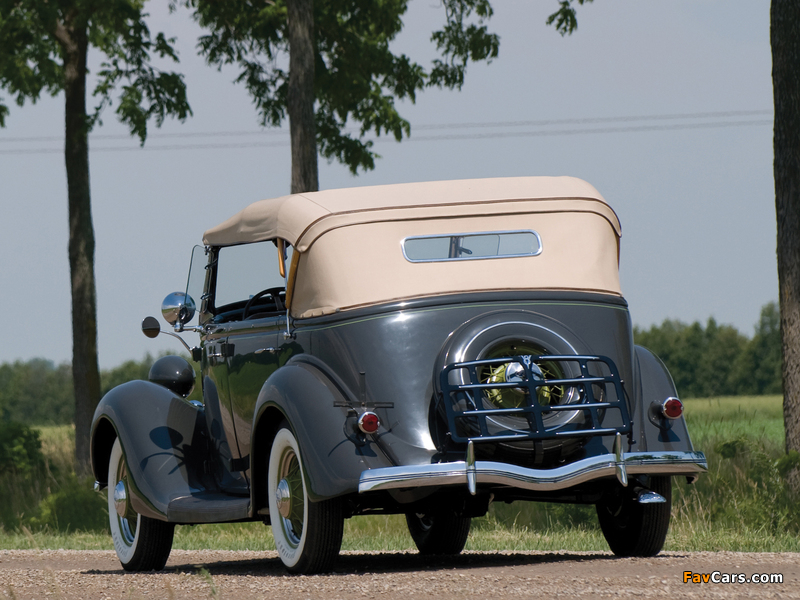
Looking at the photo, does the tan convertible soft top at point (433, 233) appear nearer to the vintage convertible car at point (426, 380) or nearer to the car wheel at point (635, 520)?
the vintage convertible car at point (426, 380)

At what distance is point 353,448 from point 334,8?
13.5 meters

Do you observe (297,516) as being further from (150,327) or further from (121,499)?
(150,327)

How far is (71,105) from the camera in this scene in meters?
19.7

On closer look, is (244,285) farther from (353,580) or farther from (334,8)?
(334,8)

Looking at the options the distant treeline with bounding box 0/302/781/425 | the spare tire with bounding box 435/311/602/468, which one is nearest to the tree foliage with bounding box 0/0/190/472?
the spare tire with bounding box 435/311/602/468

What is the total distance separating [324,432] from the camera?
604cm

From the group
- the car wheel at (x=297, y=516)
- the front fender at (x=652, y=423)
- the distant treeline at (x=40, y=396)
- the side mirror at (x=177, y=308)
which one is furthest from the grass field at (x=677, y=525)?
the distant treeline at (x=40, y=396)

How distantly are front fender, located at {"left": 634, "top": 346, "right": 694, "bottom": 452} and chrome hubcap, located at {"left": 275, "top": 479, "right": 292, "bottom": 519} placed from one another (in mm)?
1940

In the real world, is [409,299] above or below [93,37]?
below

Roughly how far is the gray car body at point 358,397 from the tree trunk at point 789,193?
5378mm

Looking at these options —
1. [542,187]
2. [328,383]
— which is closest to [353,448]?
[328,383]

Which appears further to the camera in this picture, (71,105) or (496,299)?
(71,105)

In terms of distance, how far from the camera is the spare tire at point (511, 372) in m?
6.07

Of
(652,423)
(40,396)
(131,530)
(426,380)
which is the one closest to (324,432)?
(426,380)
